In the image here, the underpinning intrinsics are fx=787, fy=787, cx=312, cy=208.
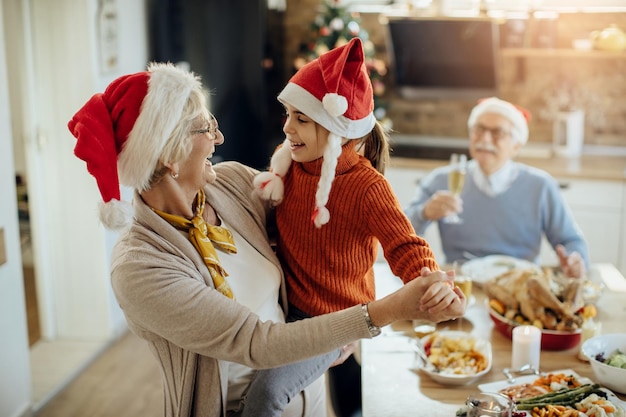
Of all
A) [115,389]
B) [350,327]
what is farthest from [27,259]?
[350,327]

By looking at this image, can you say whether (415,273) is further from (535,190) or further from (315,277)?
(535,190)

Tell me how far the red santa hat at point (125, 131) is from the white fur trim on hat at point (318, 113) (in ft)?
0.81

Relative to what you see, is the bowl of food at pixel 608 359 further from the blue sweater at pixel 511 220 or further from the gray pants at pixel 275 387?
the blue sweater at pixel 511 220

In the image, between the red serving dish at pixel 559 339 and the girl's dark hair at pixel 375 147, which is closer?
the girl's dark hair at pixel 375 147

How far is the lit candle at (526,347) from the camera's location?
2.00 meters

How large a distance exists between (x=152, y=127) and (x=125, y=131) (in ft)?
0.21

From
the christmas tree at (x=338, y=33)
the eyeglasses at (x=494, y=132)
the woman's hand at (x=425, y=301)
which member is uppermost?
the christmas tree at (x=338, y=33)

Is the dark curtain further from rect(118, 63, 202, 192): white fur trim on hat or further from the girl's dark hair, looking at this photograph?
rect(118, 63, 202, 192): white fur trim on hat

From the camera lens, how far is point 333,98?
1.71 m

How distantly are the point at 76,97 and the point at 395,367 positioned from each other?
232 cm

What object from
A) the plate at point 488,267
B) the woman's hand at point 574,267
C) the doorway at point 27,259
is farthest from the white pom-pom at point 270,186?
the doorway at point 27,259

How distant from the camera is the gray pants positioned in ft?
5.85

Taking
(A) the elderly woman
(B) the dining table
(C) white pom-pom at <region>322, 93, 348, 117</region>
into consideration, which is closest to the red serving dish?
(B) the dining table

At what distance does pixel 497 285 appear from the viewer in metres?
2.30
